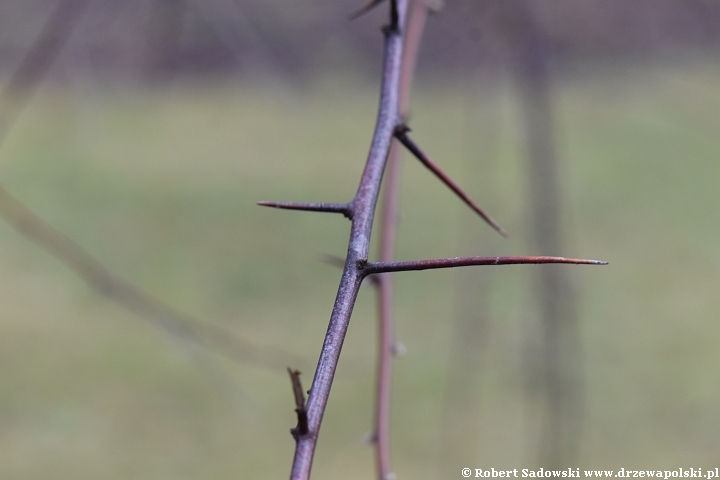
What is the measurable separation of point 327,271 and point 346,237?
0.30 feet

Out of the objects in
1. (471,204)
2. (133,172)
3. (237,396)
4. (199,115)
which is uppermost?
(199,115)

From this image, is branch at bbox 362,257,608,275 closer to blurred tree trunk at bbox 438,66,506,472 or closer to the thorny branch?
the thorny branch

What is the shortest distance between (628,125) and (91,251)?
932 mm

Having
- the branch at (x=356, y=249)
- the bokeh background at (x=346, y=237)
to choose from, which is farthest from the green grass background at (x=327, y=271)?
the branch at (x=356, y=249)

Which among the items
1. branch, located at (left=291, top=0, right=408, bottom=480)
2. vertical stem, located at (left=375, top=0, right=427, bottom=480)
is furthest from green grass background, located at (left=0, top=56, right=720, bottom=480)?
branch, located at (left=291, top=0, right=408, bottom=480)

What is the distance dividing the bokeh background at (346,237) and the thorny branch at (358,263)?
0.30 m

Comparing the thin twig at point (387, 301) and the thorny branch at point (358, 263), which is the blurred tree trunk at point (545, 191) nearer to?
the thin twig at point (387, 301)

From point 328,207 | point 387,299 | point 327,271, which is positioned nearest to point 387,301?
point 387,299

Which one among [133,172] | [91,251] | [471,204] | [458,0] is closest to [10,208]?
[91,251]

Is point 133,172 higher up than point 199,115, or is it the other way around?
point 199,115

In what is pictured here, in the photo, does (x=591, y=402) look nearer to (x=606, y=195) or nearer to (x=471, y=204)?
(x=606, y=195)

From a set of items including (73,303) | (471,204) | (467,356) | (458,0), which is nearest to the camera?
(471,204)

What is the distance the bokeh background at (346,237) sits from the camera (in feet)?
2.47

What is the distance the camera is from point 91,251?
1.09 m
